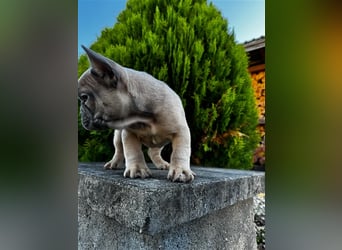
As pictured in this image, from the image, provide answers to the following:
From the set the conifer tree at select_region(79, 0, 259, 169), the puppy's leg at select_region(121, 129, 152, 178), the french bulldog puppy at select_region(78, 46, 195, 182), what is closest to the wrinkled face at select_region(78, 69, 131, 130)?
the french bulldog puppy at select_region(78, 46, 195, 182)

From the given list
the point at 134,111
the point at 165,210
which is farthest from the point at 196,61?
the point at 165,210

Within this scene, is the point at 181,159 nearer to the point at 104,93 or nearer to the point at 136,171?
the point at 136,171

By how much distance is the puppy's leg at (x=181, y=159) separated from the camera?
0.59 metres

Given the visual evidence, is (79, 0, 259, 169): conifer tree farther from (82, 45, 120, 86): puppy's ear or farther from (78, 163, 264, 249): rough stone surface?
(82, 45, 120, 86): puppy's ear

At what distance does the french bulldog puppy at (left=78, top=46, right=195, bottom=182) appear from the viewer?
1.74ft

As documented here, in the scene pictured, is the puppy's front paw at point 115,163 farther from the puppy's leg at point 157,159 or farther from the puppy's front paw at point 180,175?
the puppy's front paw at point 180,175

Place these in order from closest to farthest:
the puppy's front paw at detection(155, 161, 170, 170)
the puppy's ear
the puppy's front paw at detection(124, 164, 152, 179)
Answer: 1. the puppy's ear
2. the puppy's front paw at detection(124, 164, 152, 179)
3. the puppy's front paw at detection(155, 161, 170, 170)

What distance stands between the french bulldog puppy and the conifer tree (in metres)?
0.15

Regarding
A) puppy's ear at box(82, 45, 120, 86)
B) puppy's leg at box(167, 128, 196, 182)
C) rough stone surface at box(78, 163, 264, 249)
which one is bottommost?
rough stone surface at box(78, 163, 264, 249)

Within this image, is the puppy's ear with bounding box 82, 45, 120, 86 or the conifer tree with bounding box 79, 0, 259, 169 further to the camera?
the conifer tree with bounding box 79, 0, 259, 169

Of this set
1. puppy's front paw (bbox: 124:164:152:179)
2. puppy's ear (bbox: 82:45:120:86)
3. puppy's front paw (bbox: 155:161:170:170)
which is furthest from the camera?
puppy's front paw (bbox: 155:161:170:170)

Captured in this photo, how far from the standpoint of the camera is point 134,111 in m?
0.56
